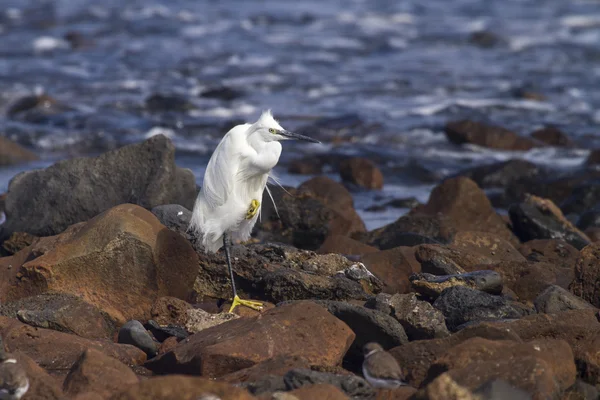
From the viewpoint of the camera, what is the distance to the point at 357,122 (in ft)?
48.7

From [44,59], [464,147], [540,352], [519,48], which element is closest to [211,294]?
[540,352]

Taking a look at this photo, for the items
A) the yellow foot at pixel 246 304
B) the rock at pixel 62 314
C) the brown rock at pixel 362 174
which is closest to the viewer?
the rock at pixel 62 314

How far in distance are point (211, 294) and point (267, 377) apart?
85.1 inches

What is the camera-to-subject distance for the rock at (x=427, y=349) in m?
4.58

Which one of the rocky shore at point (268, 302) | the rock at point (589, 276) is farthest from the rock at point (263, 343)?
the rock at point (589, 276)

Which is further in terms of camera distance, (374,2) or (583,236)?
(374,2)

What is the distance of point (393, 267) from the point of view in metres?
6.61

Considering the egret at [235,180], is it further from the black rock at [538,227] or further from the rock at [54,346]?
the black rock at [538,227]

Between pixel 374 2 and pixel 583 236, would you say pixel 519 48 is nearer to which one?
pixel 374 2

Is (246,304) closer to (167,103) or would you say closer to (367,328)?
(367,328)

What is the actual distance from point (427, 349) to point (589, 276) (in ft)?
6.38

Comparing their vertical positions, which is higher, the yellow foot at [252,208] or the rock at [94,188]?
the yellow foot at [252,208]

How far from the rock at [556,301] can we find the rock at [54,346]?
2.50 meters

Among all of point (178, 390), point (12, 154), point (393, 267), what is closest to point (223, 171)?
point (393, 267)
